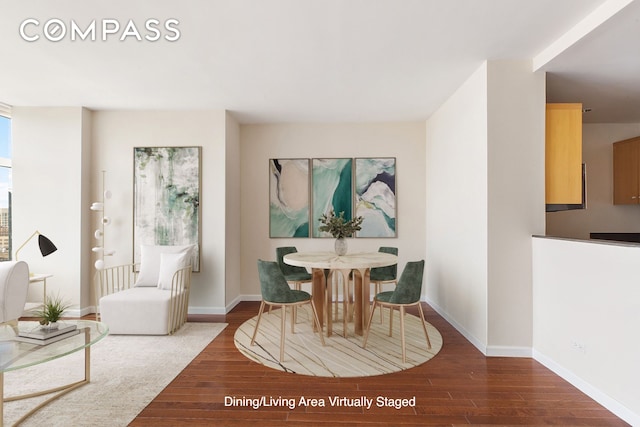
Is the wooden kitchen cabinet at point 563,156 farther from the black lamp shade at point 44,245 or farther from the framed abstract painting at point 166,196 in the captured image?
the black lamp shade at point 44,245

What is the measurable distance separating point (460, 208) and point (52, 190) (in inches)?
204

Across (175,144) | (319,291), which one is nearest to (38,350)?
(319,291)

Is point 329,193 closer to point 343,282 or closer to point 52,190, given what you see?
point 343,282

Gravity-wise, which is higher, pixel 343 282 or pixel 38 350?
pixel 343 282

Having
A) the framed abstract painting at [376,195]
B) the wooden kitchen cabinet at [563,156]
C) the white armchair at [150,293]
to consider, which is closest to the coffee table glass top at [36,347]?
the white armchair at [150,293]

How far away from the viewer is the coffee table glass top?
2.15m

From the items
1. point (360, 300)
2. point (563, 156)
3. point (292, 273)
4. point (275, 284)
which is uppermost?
point (563, 156)

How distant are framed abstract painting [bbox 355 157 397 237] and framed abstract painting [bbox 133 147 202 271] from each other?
2.36 metres

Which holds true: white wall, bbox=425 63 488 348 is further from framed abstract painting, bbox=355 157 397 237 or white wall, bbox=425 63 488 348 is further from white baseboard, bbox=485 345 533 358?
framed abstract painting, bbox=355 157 397 237

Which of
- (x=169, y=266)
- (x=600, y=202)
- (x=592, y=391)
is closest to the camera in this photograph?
(x=592, y=391)

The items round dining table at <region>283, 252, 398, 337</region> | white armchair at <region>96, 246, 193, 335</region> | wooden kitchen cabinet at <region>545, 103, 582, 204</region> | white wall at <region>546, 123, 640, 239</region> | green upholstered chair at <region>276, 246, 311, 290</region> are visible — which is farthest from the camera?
white wall at <region>546, 123, 640, 239</region>

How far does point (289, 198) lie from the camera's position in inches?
219

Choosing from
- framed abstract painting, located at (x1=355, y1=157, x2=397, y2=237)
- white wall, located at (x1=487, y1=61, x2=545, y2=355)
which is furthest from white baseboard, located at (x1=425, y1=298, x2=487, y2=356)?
framed abstract painting, located at (x1=355, y1=157, x2=397, y2=237)

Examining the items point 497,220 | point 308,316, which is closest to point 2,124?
point 308,316
